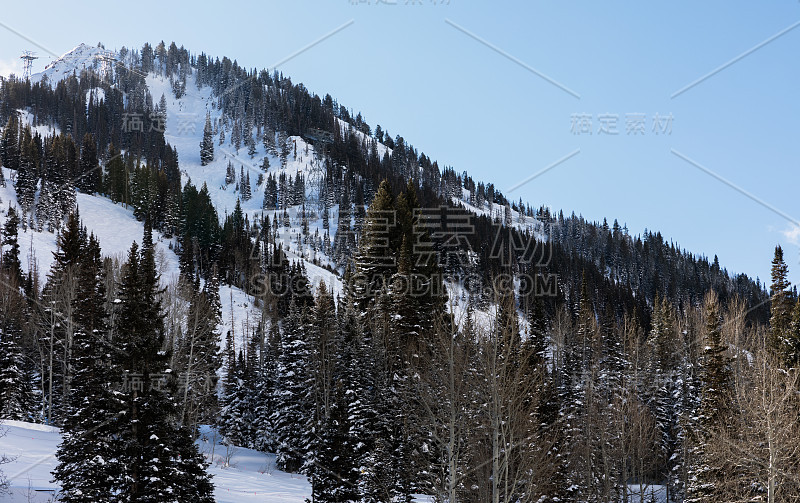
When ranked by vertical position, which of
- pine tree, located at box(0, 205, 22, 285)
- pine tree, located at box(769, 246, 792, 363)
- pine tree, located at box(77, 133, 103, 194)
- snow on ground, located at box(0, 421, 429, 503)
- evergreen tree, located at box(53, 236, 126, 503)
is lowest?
snow on ground, located at box(0, 421, 429, 503)

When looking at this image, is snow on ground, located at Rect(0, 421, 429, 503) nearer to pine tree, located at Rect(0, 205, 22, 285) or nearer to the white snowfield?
the white snowfield

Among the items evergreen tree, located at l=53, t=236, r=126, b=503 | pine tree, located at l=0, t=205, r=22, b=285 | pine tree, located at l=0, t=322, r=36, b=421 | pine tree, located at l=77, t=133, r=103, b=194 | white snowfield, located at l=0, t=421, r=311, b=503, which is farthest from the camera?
pine tree, located at l=77, t=133, r=103, b=194

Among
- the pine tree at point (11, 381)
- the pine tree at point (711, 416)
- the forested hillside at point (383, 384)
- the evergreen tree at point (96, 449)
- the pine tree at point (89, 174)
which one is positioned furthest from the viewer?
the pine tree at point (89, 174)

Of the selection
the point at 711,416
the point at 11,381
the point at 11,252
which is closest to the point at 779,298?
the point at 711,416

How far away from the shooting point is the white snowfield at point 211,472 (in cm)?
2084

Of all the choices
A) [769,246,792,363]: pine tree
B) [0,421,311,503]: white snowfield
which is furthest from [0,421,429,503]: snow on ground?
[769,246,792,363]: pine tree

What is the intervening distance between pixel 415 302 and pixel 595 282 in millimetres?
109841

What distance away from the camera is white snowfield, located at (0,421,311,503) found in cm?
2084

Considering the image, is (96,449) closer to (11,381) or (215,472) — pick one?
(215,472)

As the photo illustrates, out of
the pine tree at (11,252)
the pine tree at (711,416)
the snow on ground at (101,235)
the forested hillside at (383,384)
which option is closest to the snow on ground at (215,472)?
the forested hillside at (383,384)

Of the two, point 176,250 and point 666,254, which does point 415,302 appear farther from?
point 666,254

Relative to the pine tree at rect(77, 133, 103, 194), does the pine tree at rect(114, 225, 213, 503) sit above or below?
below

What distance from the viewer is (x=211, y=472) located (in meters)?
33.3

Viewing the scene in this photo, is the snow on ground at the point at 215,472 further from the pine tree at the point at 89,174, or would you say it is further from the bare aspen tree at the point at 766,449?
the pine tree at the point at 89,174
